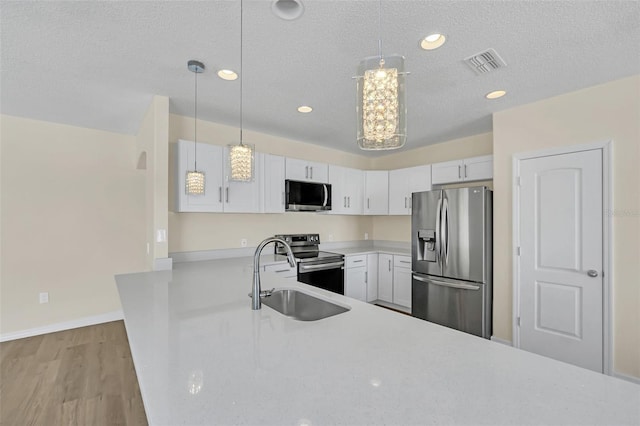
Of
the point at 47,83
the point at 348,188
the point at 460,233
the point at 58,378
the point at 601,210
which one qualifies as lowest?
the point at 58,378

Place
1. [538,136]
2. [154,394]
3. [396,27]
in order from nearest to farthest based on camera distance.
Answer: [154,394] < [396,27] < [538,136]

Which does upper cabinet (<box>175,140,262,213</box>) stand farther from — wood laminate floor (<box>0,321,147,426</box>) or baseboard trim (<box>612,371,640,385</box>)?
baseboard trim (<box>612,371,640,385</box>)

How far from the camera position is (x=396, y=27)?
171 cm

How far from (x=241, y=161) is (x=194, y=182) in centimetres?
92

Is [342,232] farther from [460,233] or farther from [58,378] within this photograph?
[58,378]

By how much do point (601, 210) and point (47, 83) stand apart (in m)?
4.83

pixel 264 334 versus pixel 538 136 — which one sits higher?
pixel 538 136

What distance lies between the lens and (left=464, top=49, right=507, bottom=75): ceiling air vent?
200 centimetres

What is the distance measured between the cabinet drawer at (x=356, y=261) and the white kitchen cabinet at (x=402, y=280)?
441 millimetres

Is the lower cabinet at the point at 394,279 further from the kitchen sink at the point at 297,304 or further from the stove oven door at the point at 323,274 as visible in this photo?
the kitchen sink at the point at 297,304

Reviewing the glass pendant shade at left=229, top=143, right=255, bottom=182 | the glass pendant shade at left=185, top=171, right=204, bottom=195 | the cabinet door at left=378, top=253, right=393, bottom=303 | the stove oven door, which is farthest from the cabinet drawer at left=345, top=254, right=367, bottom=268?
the glass pendant shade at left=229, top=143, right=255, bottom=182

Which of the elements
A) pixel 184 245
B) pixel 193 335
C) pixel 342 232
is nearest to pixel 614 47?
pixel 193 335

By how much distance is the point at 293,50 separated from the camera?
77.0 inches

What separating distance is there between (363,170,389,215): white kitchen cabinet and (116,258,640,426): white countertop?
3345 millimetres
